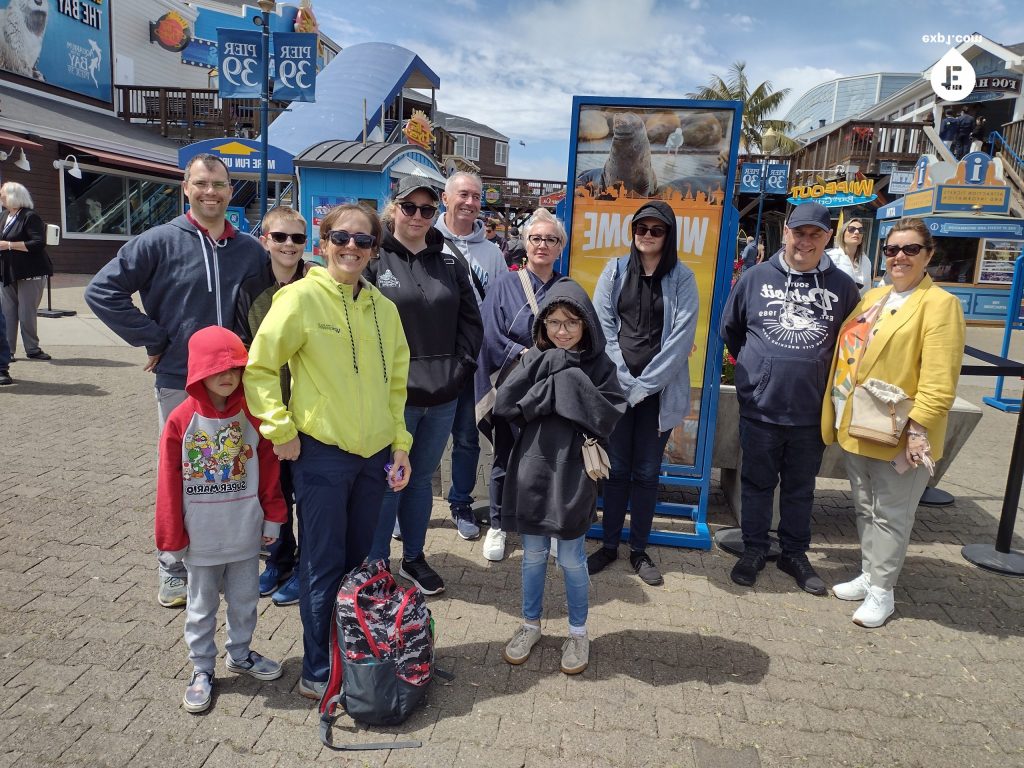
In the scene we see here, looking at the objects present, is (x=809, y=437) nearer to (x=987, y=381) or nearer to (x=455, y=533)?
(x=455, y=533)

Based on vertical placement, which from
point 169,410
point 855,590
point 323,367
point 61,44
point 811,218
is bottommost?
point 855,590

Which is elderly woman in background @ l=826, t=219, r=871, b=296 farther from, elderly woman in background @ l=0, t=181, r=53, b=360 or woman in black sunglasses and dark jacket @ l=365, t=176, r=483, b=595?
elderly woman in background @ l=0, t=181, r=53, b=360

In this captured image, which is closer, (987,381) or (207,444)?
(207,444)

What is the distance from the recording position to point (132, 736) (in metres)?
2.41

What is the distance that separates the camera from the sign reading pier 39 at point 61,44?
17641mm

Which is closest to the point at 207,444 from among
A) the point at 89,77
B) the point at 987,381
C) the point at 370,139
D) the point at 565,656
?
the point at 565,656

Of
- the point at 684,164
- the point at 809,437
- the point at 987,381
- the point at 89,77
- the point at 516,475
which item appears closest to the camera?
the point at 516,475

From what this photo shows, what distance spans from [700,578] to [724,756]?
1491 mm

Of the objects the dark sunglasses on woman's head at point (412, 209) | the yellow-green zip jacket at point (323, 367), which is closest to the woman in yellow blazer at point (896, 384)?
the dark sunglasses on woman's head at point (412, 209)

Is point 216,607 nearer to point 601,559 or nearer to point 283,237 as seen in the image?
point 283,237

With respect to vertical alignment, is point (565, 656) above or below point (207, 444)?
below

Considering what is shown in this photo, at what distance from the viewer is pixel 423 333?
130 inches

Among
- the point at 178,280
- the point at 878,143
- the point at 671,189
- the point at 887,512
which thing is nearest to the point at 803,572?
the point at 887,512

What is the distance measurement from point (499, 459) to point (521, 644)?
1155 mm
